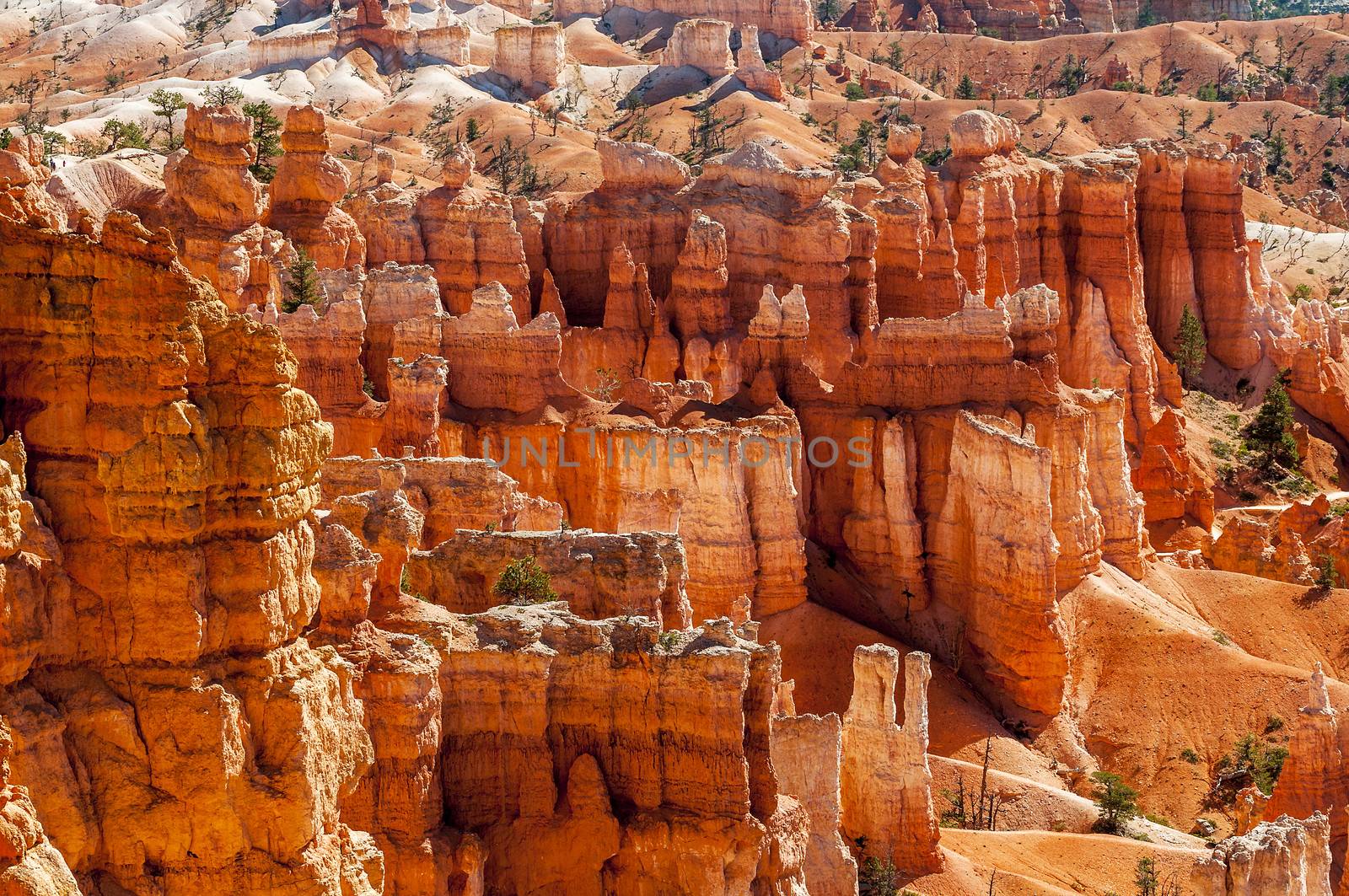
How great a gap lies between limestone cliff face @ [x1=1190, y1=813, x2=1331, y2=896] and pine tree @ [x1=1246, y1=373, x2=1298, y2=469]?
151 ft

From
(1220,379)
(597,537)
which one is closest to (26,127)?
(1220,379)

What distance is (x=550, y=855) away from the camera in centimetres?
2802

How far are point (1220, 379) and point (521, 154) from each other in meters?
34.7

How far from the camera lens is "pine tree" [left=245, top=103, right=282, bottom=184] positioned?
69.2 meters

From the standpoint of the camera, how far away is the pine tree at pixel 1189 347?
8175cm

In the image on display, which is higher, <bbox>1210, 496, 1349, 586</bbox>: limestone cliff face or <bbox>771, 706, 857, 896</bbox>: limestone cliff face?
<bbox>771, 706, 857, 896</bbox>: limestone cliff face

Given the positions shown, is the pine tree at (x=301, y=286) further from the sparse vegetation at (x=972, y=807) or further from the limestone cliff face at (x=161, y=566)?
the limestone cliff face at (x=161, y=566)

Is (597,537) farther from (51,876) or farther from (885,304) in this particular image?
(885,304)

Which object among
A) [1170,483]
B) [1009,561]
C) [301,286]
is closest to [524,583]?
[1009,561]

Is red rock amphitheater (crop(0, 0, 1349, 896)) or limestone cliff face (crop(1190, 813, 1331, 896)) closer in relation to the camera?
red rock amphitheater (crop(0, 0, 1349, 896))

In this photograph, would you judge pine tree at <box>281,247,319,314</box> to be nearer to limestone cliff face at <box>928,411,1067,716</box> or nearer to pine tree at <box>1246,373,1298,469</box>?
limestone cliff face at <box>928,411,1067,716</box>

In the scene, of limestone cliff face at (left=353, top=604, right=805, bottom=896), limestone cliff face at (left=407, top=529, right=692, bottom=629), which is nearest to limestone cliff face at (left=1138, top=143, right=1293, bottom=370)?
limestone cliff face at (left=407, top=529, right=692, bottom=629)

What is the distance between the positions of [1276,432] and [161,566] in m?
64.9

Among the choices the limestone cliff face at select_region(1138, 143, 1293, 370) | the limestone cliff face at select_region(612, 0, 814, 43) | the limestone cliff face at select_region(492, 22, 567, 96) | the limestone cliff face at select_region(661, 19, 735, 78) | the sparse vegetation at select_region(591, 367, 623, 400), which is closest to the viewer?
the sparse vegetation at select_region(591, 367, 623, 400)
